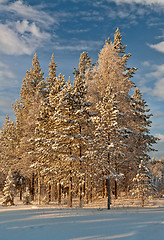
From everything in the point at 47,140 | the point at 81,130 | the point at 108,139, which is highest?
the point at 81,130

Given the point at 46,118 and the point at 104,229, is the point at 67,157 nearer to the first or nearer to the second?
the point at 46,118

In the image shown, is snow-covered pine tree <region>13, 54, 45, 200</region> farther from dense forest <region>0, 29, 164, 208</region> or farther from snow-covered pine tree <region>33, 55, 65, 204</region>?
snow-covered pine tree <region>33, 55, 65, 204</region>

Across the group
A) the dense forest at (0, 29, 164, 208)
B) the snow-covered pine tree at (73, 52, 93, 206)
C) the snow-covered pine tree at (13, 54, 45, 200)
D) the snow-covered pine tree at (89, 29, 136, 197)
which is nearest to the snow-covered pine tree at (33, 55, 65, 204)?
the dense forest at (0, 29, 164, 208)

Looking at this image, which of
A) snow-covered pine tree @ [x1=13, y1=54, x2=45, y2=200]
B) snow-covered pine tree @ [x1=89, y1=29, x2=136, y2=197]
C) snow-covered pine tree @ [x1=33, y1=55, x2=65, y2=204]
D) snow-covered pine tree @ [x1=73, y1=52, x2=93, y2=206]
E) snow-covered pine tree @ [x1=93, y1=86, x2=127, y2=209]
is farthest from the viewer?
snow-covered pine tree @ [x1=13, y1=54, x2=45, y2=200]

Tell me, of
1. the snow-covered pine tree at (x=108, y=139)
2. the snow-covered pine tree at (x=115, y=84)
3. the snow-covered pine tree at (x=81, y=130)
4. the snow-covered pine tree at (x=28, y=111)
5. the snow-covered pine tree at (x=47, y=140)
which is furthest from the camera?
the snow-covered pine tree at (x=28, y=111)

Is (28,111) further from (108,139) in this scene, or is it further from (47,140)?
(108,139)

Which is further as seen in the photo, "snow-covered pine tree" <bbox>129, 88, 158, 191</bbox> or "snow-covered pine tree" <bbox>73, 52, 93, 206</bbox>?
"snow-covered pine tree" <bbox>129, 88, 158, 191</bbox>

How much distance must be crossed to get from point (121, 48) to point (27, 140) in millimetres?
17967

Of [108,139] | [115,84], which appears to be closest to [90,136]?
[108,139]

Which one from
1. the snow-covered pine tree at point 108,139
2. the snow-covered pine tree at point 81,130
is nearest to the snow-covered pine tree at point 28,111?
the snow-covered pine tree at point 81,130

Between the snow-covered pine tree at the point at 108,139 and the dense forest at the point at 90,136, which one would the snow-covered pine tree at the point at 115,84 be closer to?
the dense forest at the point at 90,136

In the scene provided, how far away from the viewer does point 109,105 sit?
768 inches

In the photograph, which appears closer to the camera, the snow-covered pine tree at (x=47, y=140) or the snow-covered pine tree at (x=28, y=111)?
the snow-covered pine tree at (x=47, y=140)

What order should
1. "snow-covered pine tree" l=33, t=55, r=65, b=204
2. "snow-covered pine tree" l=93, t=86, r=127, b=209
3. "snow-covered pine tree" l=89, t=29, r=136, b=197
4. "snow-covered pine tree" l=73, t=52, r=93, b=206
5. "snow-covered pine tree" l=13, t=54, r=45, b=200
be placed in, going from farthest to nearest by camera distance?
"snow-covered pine tree" l=13, t=54, r=45, b=200, "snow-covered pine tree" l=89, t=29, r=136, b=197, "snow-covered pine tree" l=33, t=55, r=65, b=204, "snow-covered pine tree" l=73, t=52, r=93, b=206, "snow-covered pine tree" l=93, t=86, r=127, b=209
